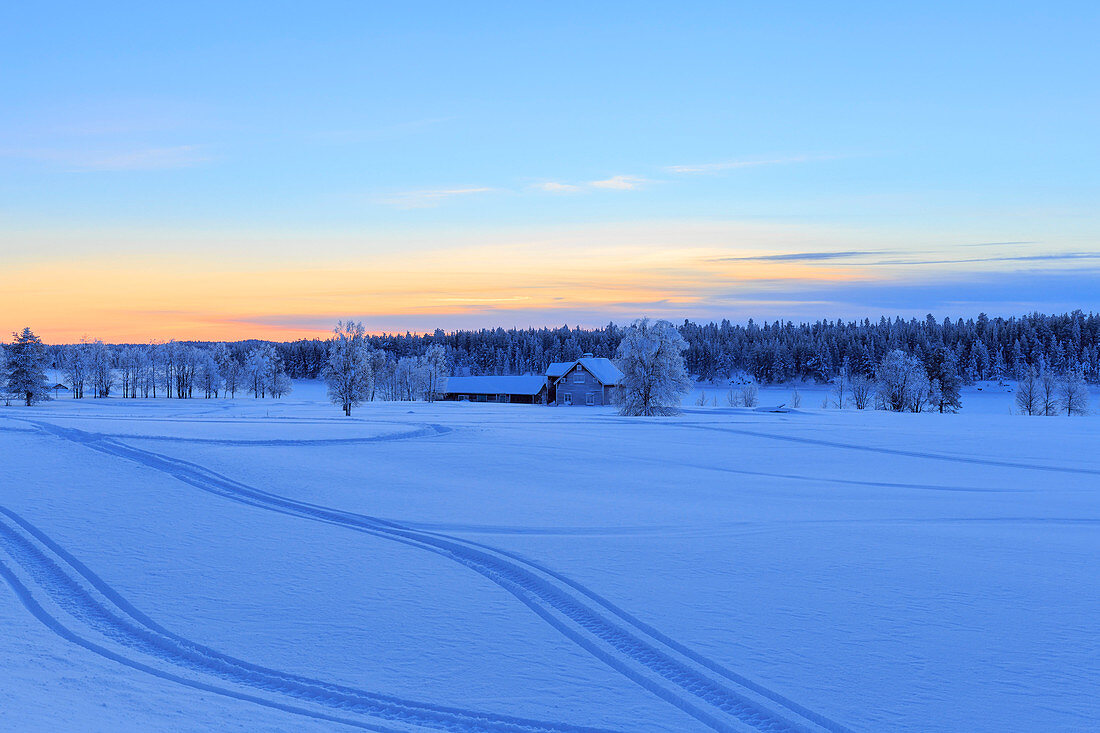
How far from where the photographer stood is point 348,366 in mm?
67438

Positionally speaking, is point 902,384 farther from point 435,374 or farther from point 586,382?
point 435,374

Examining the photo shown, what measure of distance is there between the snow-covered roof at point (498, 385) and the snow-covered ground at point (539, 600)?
71.6 metres

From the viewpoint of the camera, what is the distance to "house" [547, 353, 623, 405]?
90062 mm

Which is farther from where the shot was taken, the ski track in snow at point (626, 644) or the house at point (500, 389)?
the house at point (500, 389)

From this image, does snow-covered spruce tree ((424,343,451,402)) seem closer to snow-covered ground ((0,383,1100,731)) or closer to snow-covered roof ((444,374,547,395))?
snow-covered roof ((444,374,547,395))

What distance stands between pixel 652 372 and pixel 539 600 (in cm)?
5341

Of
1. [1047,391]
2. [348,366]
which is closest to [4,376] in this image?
[348,366]

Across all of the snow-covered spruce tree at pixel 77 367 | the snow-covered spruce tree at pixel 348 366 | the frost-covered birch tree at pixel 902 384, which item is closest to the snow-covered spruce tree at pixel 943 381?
the frost-covered birch tree at pixel 902 384

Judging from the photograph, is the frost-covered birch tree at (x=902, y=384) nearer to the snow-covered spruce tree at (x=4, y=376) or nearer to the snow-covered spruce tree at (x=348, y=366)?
the snow-covered spruce tree at (x=348, y=366)

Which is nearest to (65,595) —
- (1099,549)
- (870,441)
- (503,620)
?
(503,620)

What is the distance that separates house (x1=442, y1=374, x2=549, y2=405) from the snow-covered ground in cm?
7128

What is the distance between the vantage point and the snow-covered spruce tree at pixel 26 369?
246 ft

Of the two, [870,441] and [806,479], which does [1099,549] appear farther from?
[870,441]

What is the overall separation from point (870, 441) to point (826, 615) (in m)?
30.4
